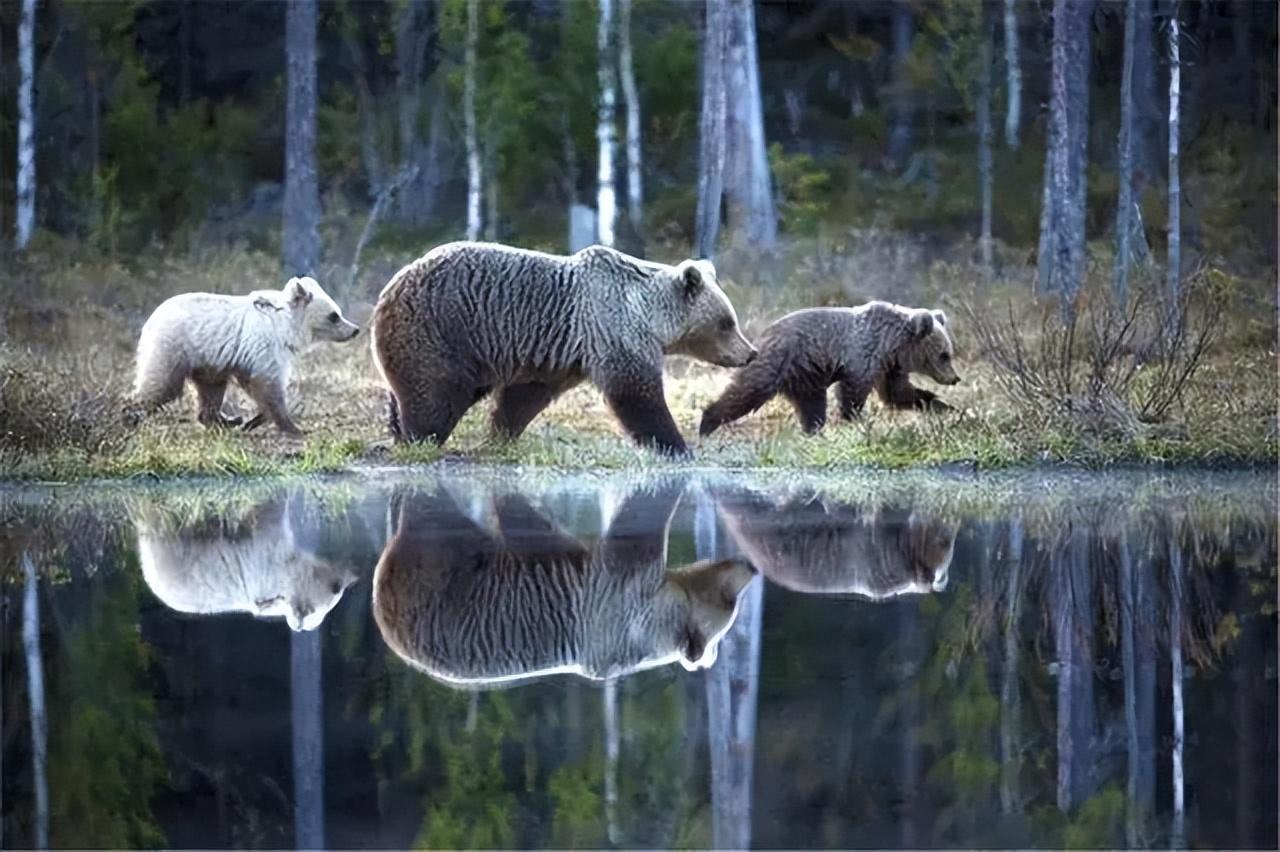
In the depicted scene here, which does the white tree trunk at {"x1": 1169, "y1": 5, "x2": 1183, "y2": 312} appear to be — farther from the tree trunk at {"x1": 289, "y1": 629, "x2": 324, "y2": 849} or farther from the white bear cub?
the tree trunk at {"x1": 289, "y1": 629, "x2": 324, "y2": 849}

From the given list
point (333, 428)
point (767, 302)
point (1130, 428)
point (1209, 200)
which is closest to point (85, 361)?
point (333, 428)

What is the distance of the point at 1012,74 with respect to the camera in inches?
1140

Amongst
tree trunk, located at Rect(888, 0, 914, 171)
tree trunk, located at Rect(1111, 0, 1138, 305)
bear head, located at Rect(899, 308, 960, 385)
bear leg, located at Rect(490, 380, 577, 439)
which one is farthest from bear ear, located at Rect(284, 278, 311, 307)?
tree trunk, located at Rect(888, 0, 914, 171)

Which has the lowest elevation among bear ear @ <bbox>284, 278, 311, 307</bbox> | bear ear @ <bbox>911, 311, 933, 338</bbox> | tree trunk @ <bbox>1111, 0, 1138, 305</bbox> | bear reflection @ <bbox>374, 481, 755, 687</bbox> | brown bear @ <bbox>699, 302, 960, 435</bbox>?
bear reflection @ <bbox>374, 481, 755, 687</bbox>

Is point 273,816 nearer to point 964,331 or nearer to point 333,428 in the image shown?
point 333,428

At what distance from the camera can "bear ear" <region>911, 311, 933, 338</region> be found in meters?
14.1

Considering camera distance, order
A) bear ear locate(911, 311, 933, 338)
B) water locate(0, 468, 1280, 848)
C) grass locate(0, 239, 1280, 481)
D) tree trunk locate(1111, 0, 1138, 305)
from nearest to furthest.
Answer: water locate(0, 468, 1280, 848)
grass locate(0, 239, 1280, 481)
bear ear locate(911, 311, 933, 338)
tree trunk locate(1111, 0, 1138, 305)

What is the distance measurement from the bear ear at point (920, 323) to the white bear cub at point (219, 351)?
4.50m

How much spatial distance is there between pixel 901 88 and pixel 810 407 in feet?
53.6

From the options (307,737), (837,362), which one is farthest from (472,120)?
(307,737)

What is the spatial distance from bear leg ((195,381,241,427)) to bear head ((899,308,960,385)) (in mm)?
4985

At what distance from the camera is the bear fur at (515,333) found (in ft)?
41.4

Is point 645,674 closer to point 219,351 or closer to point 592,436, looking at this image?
point 592,436

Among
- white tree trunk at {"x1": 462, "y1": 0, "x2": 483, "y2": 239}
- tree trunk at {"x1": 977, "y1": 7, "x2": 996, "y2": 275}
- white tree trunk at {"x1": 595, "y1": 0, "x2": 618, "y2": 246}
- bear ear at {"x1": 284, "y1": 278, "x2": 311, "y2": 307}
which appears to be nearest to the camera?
bear ear at {"x1": 284, "y1": 278, "x2": 311, "y2": 307}
